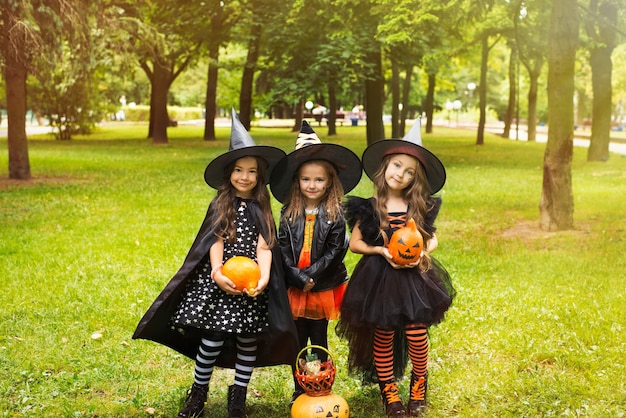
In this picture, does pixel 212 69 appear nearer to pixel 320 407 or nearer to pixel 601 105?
pixel 601 105

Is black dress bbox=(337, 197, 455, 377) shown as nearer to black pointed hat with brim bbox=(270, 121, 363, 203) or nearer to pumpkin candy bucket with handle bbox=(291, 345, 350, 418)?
black pointed hat with brim bbox=(270, 121, 363, 203)

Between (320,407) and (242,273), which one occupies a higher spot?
(242,273)

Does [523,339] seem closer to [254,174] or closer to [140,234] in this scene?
[254,174]

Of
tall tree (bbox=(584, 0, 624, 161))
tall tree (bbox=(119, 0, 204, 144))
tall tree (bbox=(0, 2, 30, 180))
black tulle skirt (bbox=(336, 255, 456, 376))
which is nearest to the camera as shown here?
black tulle skirt (bbox=(336, 255, 456, 376))

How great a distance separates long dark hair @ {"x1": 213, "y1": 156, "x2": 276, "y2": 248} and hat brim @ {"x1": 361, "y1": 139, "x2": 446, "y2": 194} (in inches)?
25.6

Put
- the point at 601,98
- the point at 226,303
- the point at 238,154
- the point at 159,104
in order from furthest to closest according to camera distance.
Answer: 1. the point at 159,104
2. the point at 601,98
3. the point at 238,154
4. the point at 226,303

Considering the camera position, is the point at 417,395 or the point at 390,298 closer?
the point at 390,298

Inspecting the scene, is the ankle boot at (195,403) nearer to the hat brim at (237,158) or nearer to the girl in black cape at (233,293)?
the girl in black cape at (233,293)

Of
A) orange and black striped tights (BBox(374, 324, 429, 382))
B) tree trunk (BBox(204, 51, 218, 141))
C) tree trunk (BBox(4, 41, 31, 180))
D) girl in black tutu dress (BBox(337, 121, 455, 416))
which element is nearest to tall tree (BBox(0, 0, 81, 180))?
Answer: tree trunk (BBox(4, 41, 31, 180))

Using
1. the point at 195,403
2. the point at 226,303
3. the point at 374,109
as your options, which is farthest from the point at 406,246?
the point at 374,109

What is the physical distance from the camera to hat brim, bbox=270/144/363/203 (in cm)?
458

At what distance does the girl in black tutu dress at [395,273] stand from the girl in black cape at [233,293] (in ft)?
1.56

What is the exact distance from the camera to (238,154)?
4492mm

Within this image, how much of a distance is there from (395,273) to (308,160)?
0.84 metres
